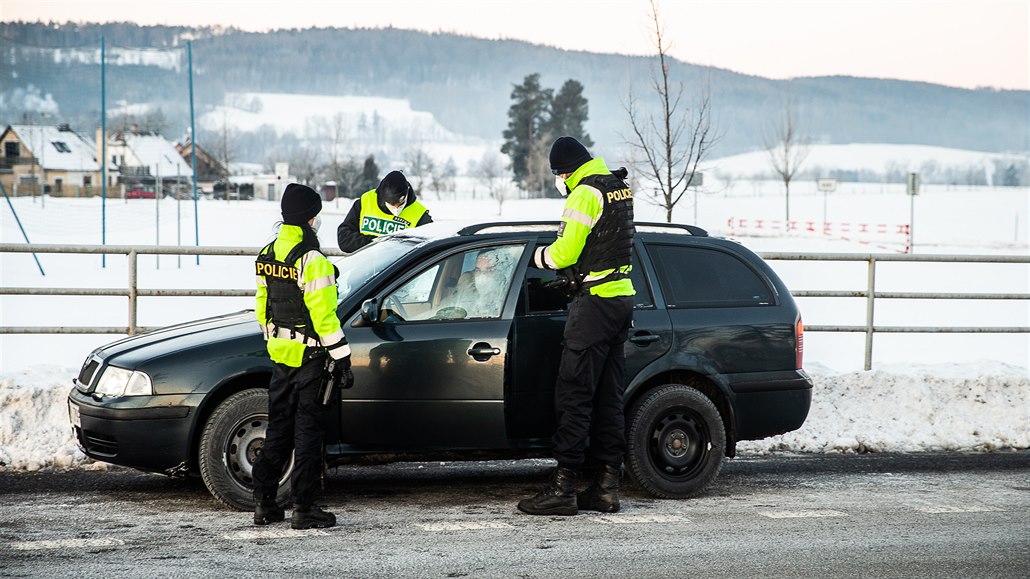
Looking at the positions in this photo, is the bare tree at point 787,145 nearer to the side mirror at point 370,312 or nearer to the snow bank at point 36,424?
the snow bank at point 36,424

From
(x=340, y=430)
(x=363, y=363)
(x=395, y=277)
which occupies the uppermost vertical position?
(x=395, y=277)

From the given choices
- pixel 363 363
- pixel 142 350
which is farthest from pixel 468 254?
pixel 142 350

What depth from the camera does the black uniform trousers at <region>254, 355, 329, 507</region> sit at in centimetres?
603

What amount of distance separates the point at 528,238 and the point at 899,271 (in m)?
28.1

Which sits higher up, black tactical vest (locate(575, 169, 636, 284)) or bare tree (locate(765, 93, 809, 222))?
bare tree (locate(765, 93, 809, 222))

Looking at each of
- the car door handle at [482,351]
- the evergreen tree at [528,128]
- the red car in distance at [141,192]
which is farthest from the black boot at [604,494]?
the evergreen tree at [528,128]

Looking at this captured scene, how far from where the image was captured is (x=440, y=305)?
22.2ft

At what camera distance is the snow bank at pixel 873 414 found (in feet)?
26.5

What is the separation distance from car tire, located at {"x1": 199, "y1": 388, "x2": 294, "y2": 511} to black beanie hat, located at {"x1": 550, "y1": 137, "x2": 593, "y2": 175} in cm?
215

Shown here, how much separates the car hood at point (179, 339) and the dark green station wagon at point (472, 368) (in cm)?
2

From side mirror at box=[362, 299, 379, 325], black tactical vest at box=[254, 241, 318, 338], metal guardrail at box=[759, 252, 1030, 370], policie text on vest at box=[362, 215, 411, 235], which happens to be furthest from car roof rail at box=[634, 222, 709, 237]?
metal guardrail at box=[759, 252, 1030, 370]

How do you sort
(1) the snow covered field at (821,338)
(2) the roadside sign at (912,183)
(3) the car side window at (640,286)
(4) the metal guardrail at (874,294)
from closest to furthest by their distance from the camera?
(3) the car side window at (640,286) → (1) the snow covered field at (821,338) → (4) the metal guardrail at (874,294) → (2) the roadside sign at (912,183)

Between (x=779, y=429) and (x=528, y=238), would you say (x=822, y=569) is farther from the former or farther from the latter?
(x=528, y=238)

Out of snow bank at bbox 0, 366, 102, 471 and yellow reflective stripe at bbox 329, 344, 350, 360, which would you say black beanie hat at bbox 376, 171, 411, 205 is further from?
yellow reflective stripe at bbox 329, 344, 350, 360
